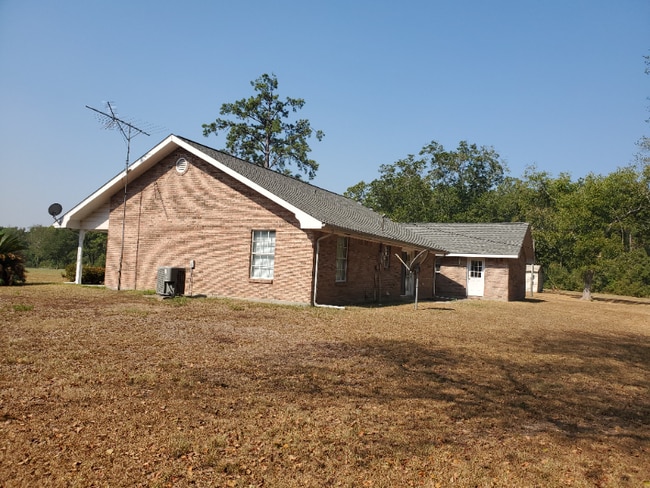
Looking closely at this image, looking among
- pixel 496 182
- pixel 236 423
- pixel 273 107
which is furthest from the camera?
pixel 496 182

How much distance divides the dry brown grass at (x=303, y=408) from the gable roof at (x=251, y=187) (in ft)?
20.6

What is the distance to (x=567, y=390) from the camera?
22.8 ft

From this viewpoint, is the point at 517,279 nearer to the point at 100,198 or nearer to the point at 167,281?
the point at 167,281

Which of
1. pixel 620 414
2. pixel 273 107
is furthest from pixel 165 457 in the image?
pixel 273 107

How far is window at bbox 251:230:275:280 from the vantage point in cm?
1700

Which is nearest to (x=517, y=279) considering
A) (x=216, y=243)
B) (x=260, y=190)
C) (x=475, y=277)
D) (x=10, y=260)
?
(x=475, y=277)

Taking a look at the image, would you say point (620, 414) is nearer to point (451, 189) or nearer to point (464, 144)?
point (451, 189)

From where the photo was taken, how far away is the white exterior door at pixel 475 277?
2875 centimetres

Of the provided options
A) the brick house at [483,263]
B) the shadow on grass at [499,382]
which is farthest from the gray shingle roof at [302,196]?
the shadow on grass at [499,382]

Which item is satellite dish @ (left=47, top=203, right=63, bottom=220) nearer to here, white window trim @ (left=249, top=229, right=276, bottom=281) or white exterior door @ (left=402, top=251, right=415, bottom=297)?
white window trim @ (left=249, top=229, right=276, bottom=281)

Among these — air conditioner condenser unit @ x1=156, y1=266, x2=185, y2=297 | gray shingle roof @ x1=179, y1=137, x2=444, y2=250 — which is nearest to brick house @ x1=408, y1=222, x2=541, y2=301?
gray shingle roof @ x1=179, y1=137, x2=444, y2=250

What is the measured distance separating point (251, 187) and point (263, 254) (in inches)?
92.7

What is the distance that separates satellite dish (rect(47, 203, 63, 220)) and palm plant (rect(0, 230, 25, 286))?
7.18ft

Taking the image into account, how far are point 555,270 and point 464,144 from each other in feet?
75.9
